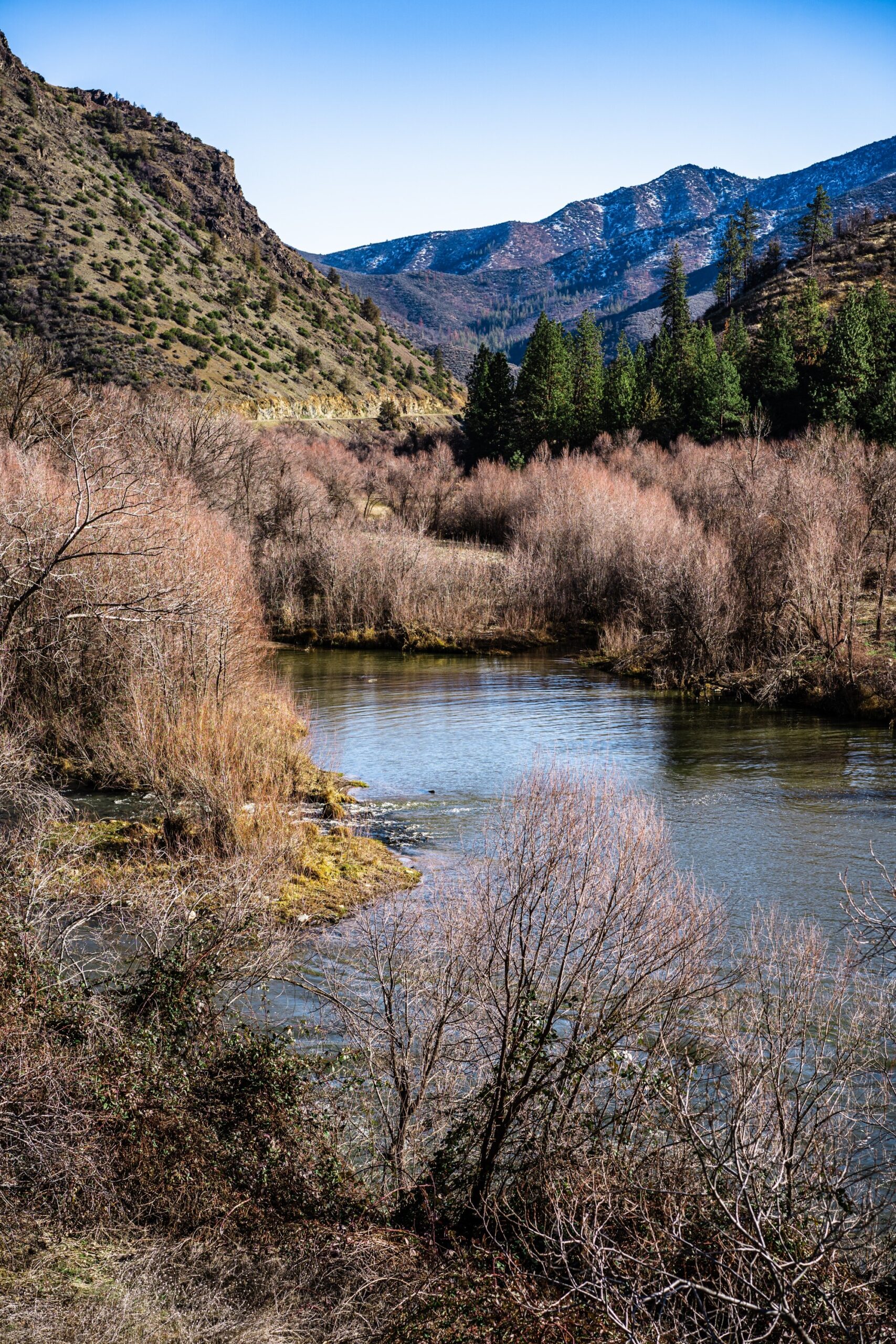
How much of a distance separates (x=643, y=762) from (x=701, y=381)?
5446 centimetres

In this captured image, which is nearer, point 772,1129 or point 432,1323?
point 432,1323

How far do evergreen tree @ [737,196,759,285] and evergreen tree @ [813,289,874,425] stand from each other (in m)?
52.1

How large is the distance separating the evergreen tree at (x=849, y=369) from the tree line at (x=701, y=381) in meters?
0.08

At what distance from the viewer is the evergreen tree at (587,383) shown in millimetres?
80875

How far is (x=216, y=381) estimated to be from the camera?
282 ft

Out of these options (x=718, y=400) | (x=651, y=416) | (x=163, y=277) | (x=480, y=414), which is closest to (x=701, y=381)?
(x=718, y=400)

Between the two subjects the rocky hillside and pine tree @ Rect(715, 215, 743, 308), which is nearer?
the rocky hillside

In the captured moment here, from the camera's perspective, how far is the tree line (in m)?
69.4

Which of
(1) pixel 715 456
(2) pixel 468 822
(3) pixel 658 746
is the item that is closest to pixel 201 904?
(2) pixel 468 822

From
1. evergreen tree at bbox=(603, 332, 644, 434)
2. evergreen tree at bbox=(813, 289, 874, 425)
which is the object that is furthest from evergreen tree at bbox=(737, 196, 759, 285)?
evergreen tree at bbox=(813, 289, 874, 425)

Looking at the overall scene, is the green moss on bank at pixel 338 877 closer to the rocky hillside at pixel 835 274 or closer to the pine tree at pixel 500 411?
the pine tree at pixel 500 411

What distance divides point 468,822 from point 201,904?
8.41 meters

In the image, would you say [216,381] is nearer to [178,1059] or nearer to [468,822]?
[468,822]

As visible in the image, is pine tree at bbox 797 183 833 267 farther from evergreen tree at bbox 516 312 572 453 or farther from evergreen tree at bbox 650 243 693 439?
evergreen tree at bbox 516 312 572 453
